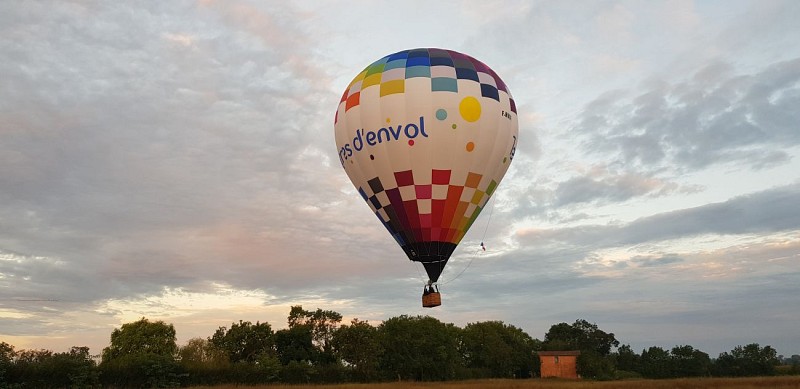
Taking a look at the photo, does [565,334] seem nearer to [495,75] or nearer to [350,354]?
[350,354]

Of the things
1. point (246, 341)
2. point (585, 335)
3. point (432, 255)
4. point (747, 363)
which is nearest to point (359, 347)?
point (246, 341)

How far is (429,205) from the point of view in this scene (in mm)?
32625

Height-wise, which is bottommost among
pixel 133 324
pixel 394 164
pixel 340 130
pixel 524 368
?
pixel 524 368

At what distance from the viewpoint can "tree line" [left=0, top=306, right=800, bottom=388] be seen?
139ft

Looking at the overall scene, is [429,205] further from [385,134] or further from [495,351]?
[495,351]

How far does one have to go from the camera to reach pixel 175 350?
79.4 m

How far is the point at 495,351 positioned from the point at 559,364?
10.1 m

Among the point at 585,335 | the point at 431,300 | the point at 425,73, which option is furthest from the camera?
the point at 585,335

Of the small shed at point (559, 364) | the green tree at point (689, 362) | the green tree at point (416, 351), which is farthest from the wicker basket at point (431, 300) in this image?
the small shed at point (559, 364)

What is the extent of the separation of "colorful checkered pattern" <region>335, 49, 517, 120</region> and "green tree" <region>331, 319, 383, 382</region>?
34443mm

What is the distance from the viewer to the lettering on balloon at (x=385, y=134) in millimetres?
32031

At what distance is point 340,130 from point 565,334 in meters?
113

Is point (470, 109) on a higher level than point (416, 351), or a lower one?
higher

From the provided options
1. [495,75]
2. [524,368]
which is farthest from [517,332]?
[495,75]
